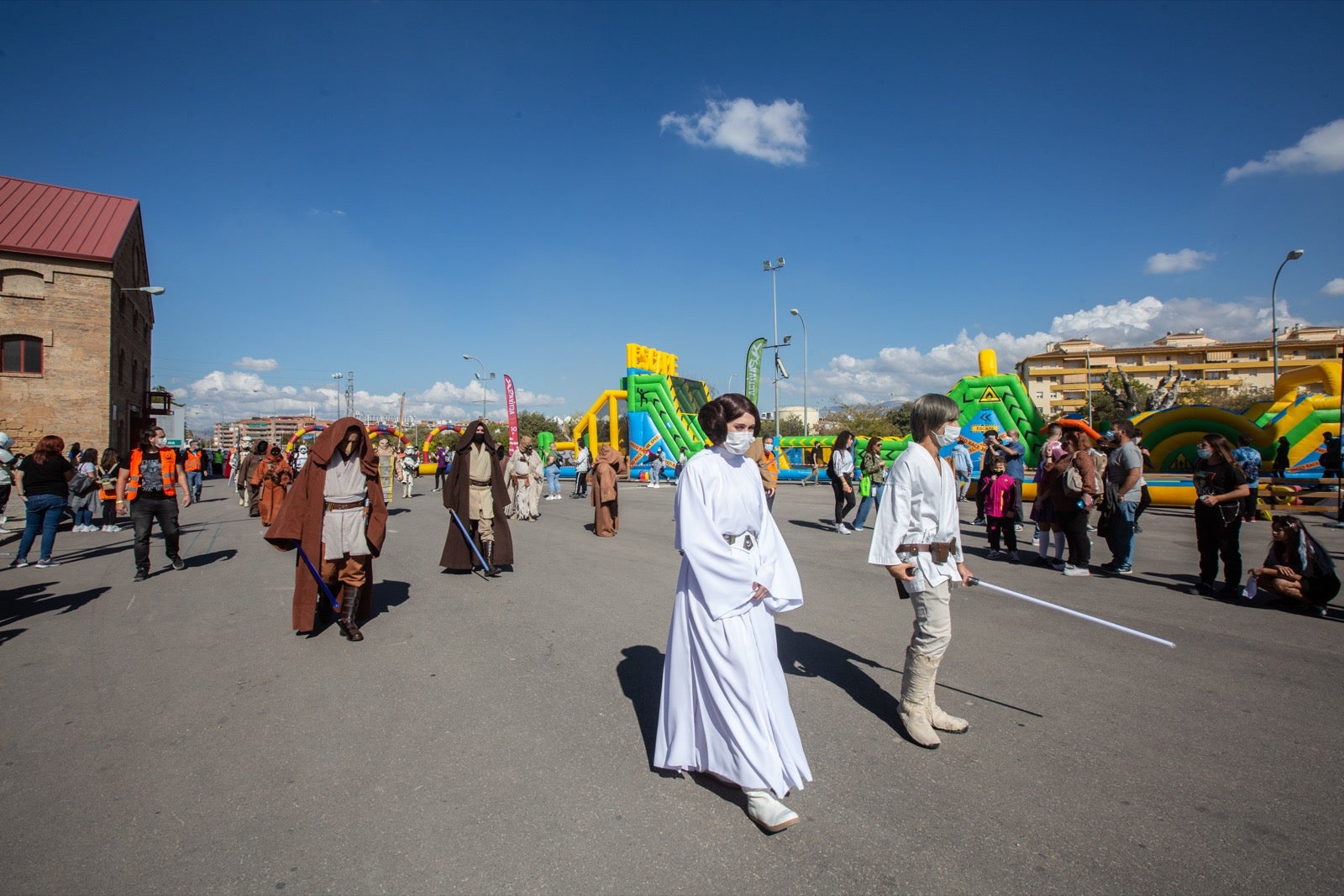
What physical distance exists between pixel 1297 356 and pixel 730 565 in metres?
100.0

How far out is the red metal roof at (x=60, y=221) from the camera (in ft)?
84.6

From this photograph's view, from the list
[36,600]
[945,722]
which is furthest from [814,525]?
[36,600]

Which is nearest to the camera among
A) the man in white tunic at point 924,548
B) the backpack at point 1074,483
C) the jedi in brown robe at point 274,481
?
the man in white tunic at point 924,548

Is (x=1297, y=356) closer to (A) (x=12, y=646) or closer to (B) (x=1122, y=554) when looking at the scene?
(B) (x=1122, y=554)

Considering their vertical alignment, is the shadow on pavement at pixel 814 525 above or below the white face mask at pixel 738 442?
below

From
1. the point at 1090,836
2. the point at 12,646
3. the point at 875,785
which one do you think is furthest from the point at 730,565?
the point at 12,646

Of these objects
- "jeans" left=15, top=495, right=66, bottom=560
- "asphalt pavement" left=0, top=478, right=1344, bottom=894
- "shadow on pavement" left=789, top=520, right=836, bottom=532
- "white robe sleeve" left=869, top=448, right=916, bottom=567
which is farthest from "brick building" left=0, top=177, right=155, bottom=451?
"white robe sleeve" left=869, top=448, right=916, bottom=567

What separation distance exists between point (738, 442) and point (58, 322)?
107 feet

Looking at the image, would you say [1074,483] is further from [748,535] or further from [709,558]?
[709,558]

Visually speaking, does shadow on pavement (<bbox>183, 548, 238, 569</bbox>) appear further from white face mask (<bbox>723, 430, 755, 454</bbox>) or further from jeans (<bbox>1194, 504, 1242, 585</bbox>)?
jeans (<bbox>1194, 504, 1242, 585</bbox>)

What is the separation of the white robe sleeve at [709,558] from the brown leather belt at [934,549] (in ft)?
3.25

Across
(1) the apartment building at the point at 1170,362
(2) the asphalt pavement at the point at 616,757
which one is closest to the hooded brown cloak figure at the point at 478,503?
(2) the asphalt pavement at the point at 616,757

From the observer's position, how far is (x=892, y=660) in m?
5.06

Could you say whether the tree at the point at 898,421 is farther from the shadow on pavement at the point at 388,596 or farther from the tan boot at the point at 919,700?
the tan boot at the point at 919,700
